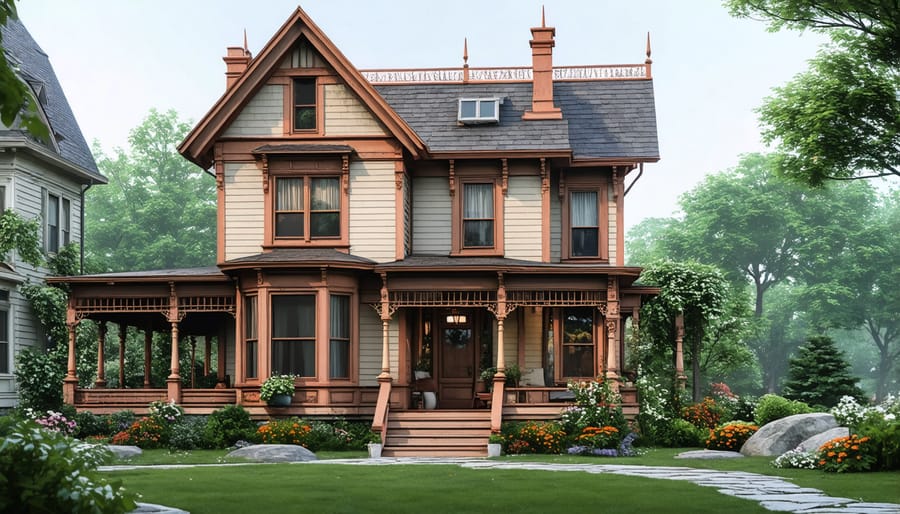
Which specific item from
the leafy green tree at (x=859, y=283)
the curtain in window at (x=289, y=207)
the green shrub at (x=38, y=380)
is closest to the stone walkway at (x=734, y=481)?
the curtain in window at (x=289, y=207)

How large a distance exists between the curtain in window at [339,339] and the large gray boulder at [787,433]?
966cm

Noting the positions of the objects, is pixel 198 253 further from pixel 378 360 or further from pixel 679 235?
pixel 378 360

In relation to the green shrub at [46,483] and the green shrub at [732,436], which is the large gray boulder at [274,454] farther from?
the green shrub at [46,483]

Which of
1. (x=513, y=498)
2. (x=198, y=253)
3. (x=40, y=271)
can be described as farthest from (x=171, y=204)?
(x=513, y=498)

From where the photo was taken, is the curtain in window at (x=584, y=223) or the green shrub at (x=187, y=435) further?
the curtain in window at (x=584, y=223)

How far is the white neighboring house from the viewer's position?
3334cm

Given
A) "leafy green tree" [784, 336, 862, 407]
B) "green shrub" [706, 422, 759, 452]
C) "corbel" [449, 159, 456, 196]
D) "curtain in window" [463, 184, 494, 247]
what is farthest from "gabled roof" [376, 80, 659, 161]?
"leafy green tree" [784, 336, 862, 407]

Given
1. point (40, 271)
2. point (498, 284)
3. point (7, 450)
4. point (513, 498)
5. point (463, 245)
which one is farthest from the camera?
point (40, 271)

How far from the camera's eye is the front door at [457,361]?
30.8 metres

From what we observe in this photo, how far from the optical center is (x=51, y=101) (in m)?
38.5

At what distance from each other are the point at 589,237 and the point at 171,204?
37.8 m

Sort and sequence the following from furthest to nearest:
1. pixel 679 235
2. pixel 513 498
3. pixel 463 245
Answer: pixel 679 235 → pixel 463 245 → pixel 513 498

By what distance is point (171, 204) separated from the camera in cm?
6425

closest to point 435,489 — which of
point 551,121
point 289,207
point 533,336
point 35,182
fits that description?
point 533,336
